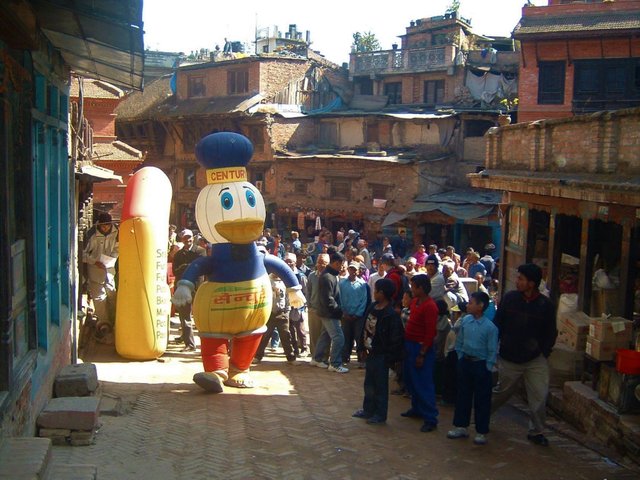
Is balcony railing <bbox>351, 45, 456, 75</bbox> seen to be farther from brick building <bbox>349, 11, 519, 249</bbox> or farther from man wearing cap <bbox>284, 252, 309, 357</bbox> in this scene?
man wearing cap <bbox>284, 252, 309, 357</bbox>

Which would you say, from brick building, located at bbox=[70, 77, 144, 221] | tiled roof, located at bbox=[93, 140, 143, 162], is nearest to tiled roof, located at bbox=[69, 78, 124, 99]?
brick building, located at bbox=[70, 77, 144, 221]

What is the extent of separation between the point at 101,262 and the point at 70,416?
19.4 feet

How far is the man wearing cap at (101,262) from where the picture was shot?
1174 cm

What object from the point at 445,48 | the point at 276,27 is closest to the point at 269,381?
the point at 445,48

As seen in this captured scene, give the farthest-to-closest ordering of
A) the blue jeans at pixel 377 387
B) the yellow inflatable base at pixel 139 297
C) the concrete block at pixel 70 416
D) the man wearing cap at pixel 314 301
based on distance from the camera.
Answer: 1. the man wearing cap at pixel 314 301
2. the yellow inflatable base at pixel 139 297
3. the blue jeans at pixel 377 387
4. the concrete block at pixel 70 416

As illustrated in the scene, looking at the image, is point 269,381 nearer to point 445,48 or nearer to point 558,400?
point 558,400

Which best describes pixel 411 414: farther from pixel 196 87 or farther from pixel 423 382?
pixel 196 87

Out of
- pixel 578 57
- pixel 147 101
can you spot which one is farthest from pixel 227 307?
pixel 147 101

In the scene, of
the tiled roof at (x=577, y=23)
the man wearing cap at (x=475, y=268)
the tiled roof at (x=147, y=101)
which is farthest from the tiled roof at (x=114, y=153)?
the tiled roof at (x=147, y=101)

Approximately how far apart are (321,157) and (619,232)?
20.9 metres

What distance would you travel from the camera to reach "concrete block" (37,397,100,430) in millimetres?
6309

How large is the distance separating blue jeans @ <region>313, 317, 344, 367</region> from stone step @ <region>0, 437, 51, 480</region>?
598 cm

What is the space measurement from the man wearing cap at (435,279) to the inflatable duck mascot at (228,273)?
2.35 m

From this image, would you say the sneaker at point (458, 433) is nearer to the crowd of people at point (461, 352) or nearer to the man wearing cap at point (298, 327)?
the crowd of people at point (461, 352)
